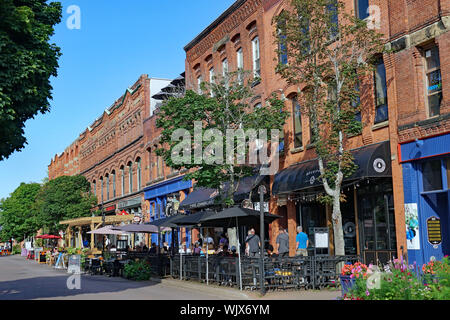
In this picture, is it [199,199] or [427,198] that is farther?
[199,199]

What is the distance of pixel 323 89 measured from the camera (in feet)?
61.7

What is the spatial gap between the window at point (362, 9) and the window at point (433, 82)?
11.2 feet

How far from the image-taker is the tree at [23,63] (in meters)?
13.1

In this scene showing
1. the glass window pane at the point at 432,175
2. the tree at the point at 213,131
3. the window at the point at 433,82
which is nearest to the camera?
the glass window pane at the point at 432,175

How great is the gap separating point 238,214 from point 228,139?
16.2 feet

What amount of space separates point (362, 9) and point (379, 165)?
6155mm

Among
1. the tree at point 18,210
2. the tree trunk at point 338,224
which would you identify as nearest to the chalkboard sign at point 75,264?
the tree trunk at point 338,224

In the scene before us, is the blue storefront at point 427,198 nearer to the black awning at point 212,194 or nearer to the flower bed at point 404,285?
the flower bed at point 404,285

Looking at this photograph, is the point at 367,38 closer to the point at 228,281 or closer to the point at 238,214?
the point at 238,214

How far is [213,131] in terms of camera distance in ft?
71.2

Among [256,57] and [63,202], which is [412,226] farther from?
[63,202]

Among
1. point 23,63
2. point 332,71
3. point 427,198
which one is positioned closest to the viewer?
point 23,63

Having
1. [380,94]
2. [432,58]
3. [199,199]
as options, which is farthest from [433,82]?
[199,199]

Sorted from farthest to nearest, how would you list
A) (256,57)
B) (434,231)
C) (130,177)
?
1. (130,177)
2. (256,57)
3. (434,231)
